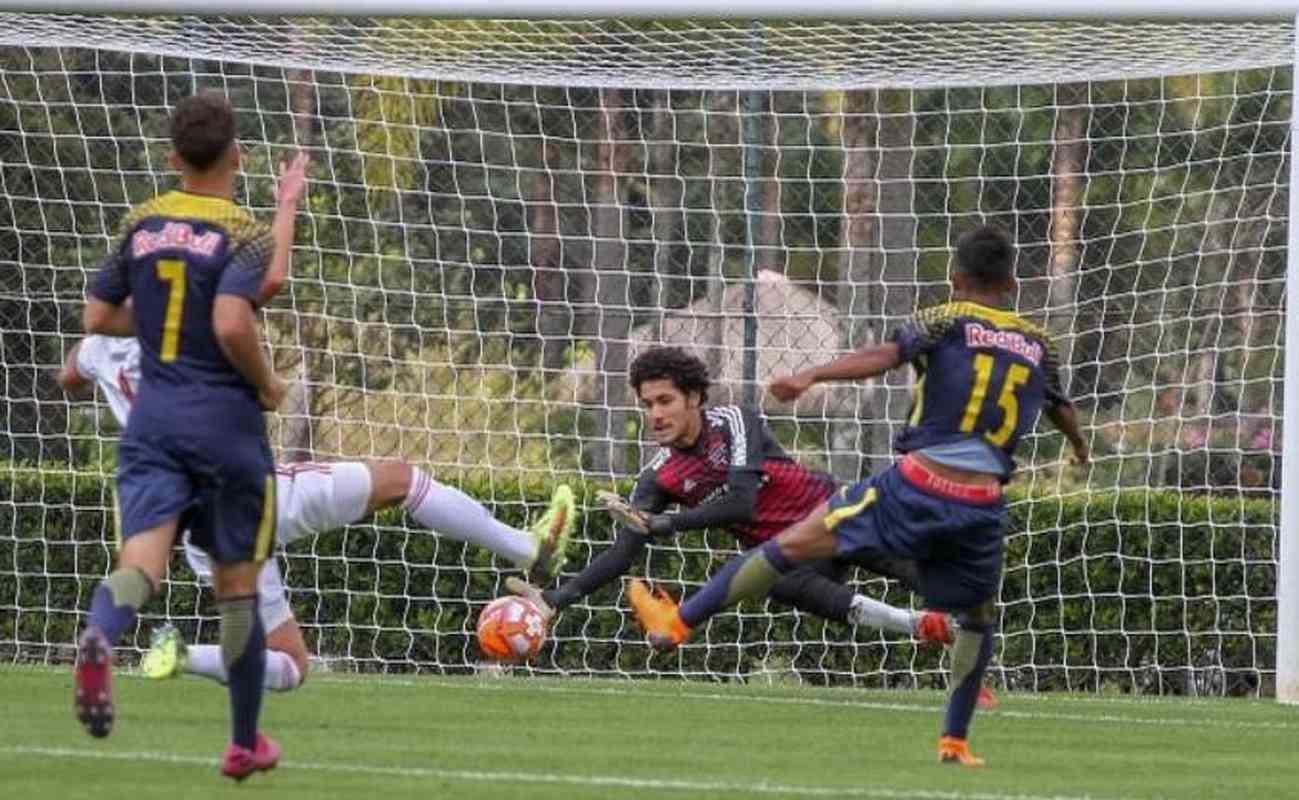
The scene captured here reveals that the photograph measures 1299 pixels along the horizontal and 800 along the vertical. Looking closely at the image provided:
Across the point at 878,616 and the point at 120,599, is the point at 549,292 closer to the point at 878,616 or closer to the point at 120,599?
the point at 878,616

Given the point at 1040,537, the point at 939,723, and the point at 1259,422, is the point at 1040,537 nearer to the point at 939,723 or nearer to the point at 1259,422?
the point at 1259,422

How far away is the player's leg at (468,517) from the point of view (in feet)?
35.3

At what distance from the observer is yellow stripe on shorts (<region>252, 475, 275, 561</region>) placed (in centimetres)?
800

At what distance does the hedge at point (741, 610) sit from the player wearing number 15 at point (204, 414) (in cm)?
793

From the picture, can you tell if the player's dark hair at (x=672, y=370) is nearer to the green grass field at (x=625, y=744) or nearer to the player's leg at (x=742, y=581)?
the green grass field at (x=625, y=744)

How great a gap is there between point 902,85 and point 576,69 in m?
1.76

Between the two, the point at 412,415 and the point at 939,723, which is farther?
the point at 412,415

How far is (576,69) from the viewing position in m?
15.2

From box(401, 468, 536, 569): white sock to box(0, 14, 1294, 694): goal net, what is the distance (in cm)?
430

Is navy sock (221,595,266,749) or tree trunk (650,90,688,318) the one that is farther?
tree trunk (650,90,688,318)

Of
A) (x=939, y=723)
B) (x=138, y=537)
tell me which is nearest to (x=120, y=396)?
(x=138, y=537)

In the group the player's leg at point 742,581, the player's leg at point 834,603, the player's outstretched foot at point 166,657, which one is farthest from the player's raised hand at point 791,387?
the player's leg at point 834,603

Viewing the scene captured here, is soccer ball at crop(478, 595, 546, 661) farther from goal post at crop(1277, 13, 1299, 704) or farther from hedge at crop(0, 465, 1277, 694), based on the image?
hedge at crop(0, 465, 1277, 694)

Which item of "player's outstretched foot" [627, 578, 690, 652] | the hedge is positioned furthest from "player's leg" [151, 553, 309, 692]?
the hedge
